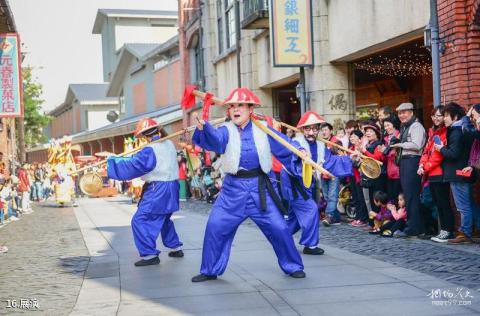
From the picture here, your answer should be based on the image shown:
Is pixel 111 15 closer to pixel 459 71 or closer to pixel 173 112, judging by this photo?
pixel 173 112

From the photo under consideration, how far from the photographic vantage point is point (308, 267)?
26.1 feet

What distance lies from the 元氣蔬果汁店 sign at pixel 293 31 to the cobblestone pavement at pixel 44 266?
567 cm

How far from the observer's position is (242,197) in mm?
7230

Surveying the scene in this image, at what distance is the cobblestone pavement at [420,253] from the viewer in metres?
7.16

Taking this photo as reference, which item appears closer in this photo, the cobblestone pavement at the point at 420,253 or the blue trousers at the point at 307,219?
the cobblestone pavement at the point at 420,253

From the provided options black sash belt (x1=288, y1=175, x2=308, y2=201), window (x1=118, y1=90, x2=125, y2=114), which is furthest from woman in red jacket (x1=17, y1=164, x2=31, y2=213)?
window (x1=118, y1=90, x2=125, y2=114)

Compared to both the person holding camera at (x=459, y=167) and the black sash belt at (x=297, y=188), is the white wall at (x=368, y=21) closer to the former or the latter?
the person holding camera at (x=459, y=167)

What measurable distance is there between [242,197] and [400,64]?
420 inches

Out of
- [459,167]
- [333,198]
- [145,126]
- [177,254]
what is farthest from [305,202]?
[333,198]

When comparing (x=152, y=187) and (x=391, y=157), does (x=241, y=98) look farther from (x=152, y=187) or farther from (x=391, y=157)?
(x=391, y=157)

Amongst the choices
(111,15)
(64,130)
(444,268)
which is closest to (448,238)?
(444,268)

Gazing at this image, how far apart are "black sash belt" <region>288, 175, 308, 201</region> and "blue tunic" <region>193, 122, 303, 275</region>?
5.78ft

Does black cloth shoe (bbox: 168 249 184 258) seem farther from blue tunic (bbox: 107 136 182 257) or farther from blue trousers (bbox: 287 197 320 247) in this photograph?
blue trousers (bbox: 287 197 320 247)

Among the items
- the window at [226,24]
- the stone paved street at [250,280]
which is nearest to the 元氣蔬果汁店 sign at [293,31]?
the stone paved street at [250,280]
